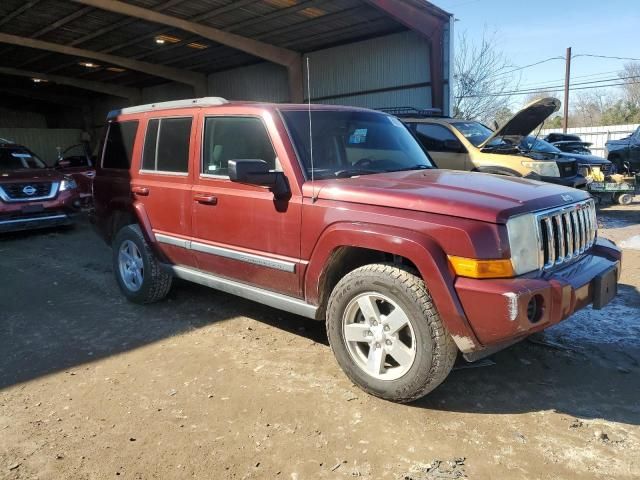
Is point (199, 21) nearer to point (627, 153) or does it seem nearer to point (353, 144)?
point (353, 144)

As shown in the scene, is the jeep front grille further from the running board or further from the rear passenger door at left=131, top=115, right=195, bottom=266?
the rear passenger door at left=131, top=115, right=195, bottom=266

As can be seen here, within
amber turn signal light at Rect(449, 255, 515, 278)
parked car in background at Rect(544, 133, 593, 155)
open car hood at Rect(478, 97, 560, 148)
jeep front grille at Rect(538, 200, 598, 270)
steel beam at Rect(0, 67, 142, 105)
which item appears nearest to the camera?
amber turn signal light at Rect(449, 255, 515, 278)

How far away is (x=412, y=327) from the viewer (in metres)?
3.11

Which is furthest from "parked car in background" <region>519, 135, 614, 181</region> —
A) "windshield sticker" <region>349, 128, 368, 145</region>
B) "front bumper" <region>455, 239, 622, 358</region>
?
"front bumper" <region>455, 239, 622, 358</region>

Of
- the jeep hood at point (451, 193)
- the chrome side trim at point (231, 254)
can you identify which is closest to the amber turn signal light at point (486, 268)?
the jeep hood at point (451, 193)

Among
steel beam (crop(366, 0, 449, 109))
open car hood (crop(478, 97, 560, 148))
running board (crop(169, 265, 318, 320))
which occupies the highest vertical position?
steel beam (crop(366, 0, 449, 109))

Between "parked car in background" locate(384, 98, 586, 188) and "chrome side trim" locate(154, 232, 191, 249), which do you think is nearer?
"chrome side trim" locate(154, 232, 191, 249)

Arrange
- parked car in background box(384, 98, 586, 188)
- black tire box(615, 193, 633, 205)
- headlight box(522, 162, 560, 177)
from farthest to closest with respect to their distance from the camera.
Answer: black tire box(615, 193, 633, 205), headlight box(522, 162, 560, 177), parked car in background box(384, 98, 586, 188)

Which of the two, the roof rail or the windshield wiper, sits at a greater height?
the roof rail

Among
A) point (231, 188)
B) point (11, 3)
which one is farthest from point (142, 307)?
point (11, 3)

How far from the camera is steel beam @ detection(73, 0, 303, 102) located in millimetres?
13500

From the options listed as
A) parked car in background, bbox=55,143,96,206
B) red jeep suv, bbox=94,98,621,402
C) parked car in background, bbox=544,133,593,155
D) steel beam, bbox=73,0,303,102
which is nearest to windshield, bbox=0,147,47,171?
parked car in background, bbox=55,143,96,206

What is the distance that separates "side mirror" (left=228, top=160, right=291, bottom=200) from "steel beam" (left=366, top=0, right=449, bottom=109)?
35.2 feet

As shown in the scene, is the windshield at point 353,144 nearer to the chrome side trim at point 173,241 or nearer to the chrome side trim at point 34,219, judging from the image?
the chrome side trim at point 173,241
